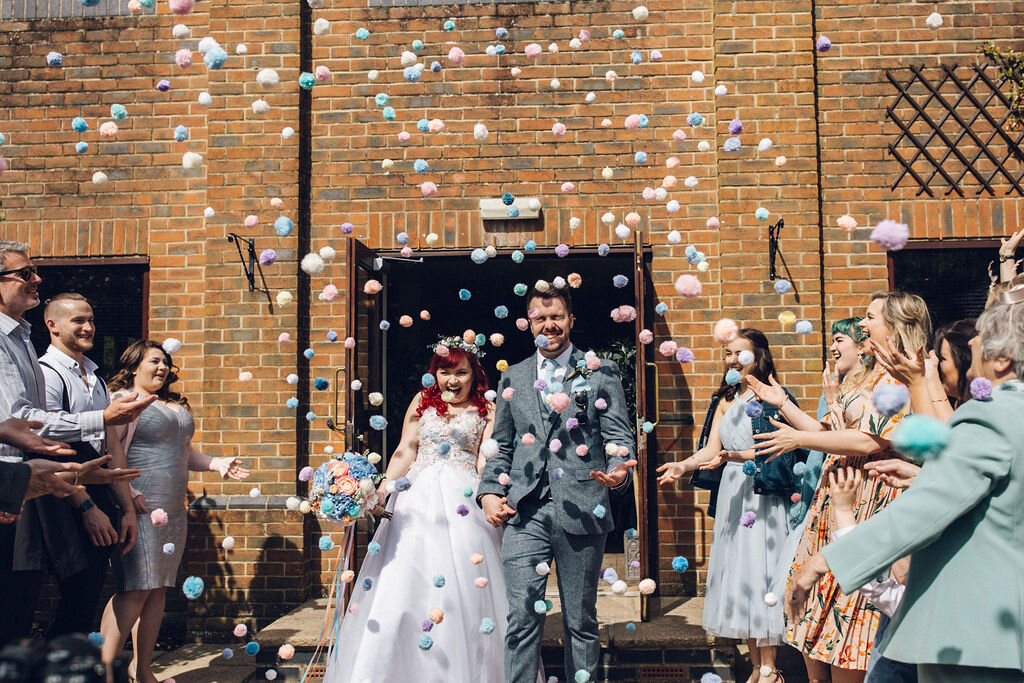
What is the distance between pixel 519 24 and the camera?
6.16 meters

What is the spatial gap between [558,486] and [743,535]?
1363 mm

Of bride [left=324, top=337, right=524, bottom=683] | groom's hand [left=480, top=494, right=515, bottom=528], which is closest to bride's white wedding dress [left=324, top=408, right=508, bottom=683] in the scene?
bride [left=324, top=337, right=524, bottom=683]

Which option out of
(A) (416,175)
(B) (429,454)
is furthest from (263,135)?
(B) (429,454)

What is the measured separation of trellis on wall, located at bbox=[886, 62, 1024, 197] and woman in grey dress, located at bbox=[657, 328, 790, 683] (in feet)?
6.87

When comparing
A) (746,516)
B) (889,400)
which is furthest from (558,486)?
(889,400)

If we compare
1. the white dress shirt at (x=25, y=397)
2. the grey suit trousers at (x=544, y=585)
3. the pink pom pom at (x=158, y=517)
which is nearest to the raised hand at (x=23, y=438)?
the white dress shirt at (x=25, y=397)

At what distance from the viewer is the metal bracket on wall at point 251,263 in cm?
600

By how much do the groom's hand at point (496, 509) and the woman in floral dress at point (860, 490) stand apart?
1290 mm

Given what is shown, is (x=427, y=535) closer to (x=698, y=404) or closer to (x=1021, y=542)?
(x=698, y=404)

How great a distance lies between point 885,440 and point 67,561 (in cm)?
347

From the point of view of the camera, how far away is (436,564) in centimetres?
438

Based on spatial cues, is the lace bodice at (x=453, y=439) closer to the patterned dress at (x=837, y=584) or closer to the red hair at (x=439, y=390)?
the red hair at (x=439, y=390)

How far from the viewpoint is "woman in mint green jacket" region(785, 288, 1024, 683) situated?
2.10 metres

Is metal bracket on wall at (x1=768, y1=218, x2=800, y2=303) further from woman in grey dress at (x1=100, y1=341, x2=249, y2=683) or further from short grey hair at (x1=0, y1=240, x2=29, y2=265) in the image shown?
short grey hair at (x1=0, y1=240, x2=29, y2=265)
